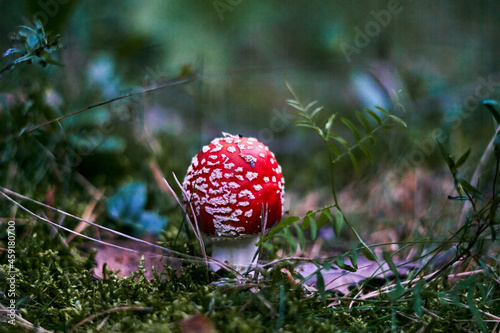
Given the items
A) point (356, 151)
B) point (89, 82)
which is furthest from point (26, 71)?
point (356, 151)

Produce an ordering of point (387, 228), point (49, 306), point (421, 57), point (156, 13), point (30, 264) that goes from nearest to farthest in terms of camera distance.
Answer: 1. point (49, 306)
2. point (30, 264)
3. point (387, 228)
4. point (156, 13)
5. point (421, 57)

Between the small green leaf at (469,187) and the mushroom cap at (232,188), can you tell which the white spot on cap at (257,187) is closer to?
the mushroom cap at (232,188)

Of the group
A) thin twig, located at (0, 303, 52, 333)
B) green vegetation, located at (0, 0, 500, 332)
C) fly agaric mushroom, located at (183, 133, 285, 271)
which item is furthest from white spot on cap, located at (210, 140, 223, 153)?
thin twig, located at (0, 303, 52, 333)

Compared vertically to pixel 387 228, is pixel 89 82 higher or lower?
higher

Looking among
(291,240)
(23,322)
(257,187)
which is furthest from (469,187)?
(23,322)

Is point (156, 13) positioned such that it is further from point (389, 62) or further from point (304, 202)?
point (304, 202)

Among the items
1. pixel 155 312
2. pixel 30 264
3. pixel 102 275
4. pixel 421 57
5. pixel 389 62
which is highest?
pixel 421 57

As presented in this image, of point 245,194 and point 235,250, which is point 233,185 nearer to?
point 245,194
